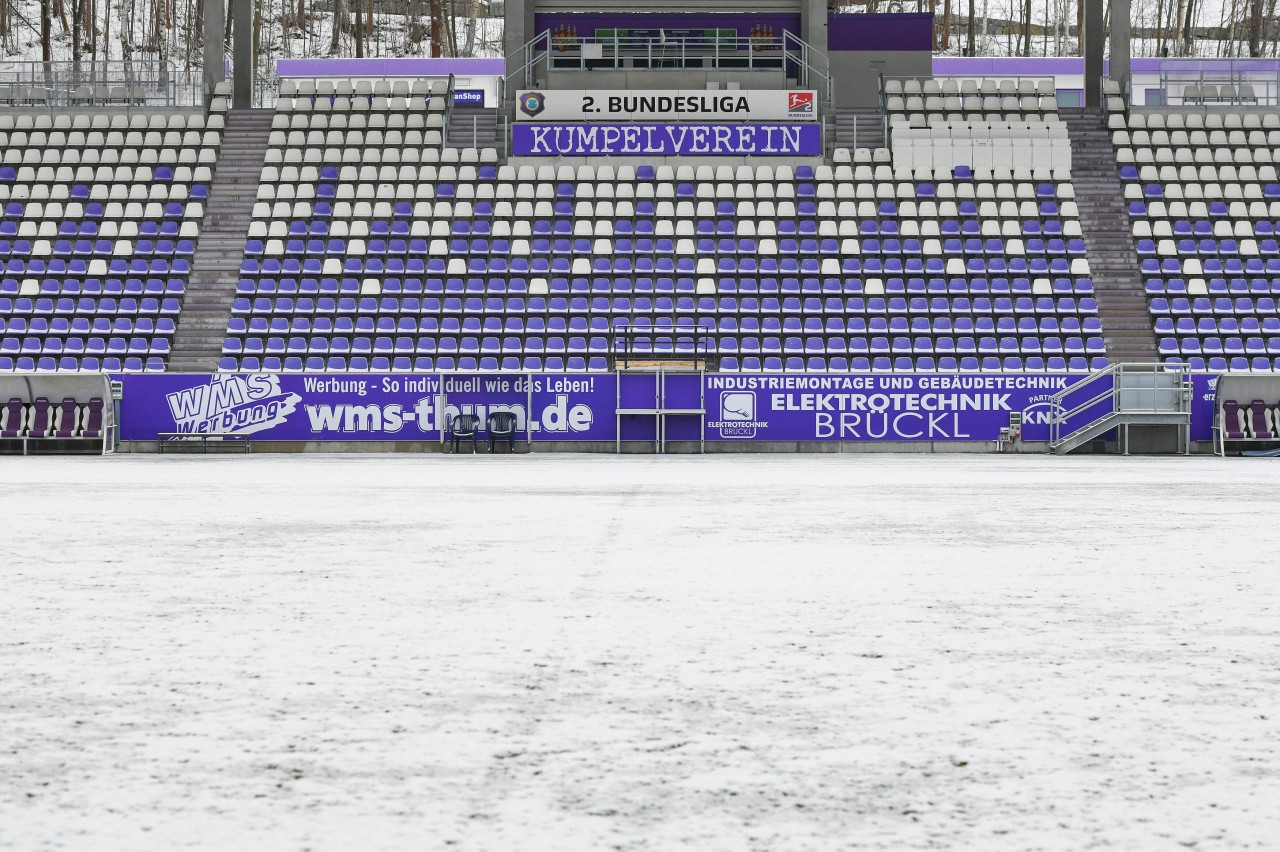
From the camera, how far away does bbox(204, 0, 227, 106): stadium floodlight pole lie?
1430 inches

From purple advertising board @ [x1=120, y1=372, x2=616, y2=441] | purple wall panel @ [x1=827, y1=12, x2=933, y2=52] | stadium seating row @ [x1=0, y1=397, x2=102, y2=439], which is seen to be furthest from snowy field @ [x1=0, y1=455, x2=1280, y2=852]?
purple wall panel @ [x1=827, y1=12, x2=933, y2=52]

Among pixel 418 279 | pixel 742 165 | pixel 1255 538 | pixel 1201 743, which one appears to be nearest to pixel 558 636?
pixel 1201 743

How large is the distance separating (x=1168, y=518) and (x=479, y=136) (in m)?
28.1

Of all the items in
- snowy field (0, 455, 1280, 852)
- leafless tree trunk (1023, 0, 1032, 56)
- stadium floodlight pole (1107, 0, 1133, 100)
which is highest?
leafless tree trunk (1023, 0, 1032, 56)

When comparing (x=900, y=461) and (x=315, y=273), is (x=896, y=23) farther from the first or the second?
(x=900, y=461)

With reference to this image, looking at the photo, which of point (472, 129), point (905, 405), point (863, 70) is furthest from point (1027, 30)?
point (905, 405)

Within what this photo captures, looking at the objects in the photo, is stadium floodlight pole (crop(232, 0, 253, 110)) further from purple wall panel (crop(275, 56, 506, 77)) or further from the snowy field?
the snowy field

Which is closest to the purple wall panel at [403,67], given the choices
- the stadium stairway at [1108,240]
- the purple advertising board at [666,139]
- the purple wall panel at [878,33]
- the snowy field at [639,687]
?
the purple wall panel at [878,33]

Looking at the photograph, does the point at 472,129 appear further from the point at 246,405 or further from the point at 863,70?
the point at 246,405

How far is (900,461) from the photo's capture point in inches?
883

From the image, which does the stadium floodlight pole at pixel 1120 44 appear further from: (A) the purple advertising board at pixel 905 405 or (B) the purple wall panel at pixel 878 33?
(A) the purple advertising board at pixel 905 405

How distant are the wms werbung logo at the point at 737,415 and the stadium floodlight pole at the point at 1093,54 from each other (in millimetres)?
15935

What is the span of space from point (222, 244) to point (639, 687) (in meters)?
30.3

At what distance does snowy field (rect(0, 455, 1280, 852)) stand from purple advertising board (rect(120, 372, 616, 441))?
17525 mm
